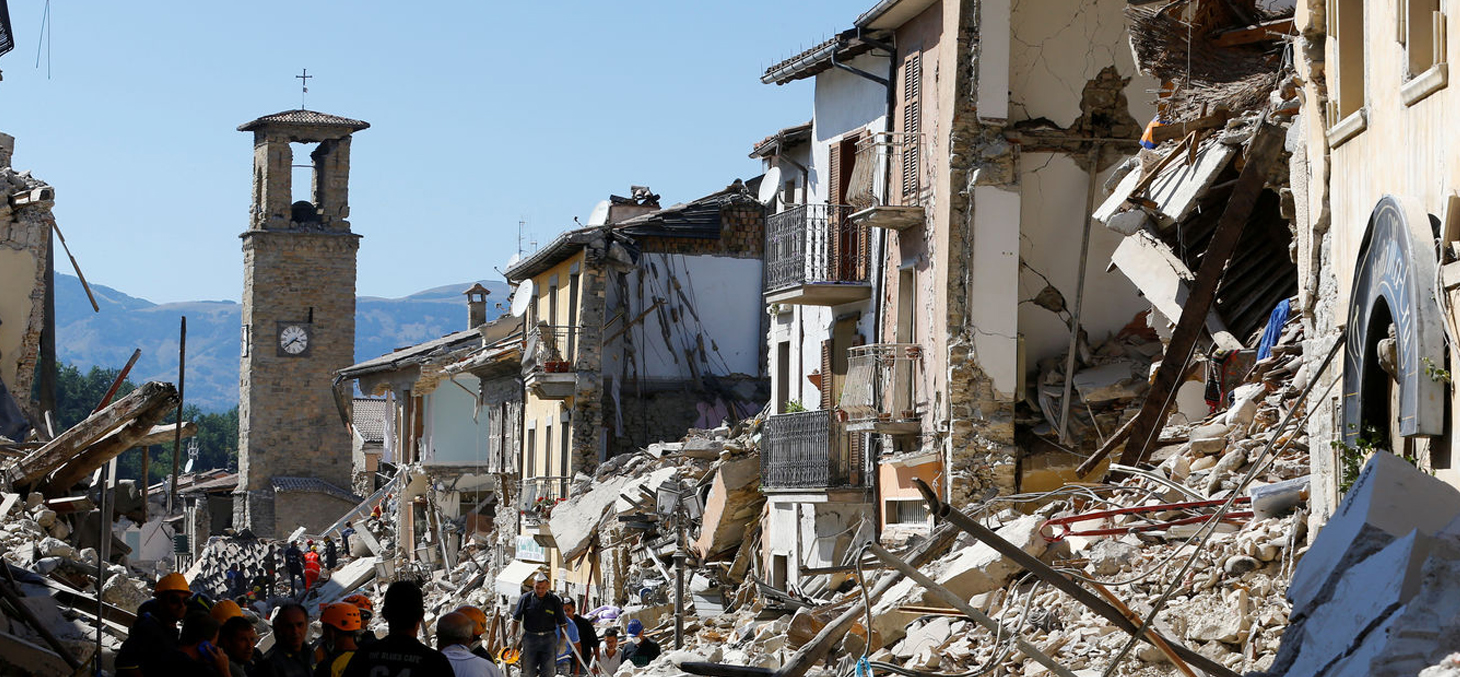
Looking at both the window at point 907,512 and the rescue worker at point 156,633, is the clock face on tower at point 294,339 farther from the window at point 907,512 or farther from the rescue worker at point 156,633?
the rescue worker at point 156,633

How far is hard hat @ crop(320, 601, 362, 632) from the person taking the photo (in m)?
9.43

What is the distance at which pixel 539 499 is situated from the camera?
37125mm

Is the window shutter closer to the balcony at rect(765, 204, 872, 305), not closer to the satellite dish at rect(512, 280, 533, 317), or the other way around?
the balcony at rect(765, 204, 872, 305)

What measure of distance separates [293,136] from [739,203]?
35638mm

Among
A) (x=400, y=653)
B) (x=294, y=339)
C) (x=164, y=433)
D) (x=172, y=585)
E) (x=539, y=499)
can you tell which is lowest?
(x=539, y=499)

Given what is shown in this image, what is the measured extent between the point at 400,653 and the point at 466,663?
22.7 inches

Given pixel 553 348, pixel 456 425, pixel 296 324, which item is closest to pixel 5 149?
pixel 553 348

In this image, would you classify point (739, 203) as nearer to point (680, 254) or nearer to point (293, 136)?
point (680, 254)

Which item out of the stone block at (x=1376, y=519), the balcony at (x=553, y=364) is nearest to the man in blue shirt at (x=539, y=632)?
the stone block at (x=1376, y=519)

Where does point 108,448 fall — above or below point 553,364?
below

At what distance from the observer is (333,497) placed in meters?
68.5

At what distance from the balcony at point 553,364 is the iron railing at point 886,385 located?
41.9ft

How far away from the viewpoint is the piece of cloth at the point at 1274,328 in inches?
665

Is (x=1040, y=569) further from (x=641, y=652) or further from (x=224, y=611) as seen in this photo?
(x=641, y=652)
